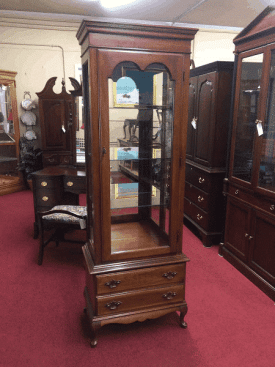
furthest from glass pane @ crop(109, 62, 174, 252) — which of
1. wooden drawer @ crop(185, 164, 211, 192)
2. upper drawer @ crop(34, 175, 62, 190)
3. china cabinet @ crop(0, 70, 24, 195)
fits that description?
china cabinet @ crop(0, 70, 24, 195)

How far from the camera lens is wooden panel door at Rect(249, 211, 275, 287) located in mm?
2514

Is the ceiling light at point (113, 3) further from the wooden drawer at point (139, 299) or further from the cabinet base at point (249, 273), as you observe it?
the wooden drawer at point (139, 299)

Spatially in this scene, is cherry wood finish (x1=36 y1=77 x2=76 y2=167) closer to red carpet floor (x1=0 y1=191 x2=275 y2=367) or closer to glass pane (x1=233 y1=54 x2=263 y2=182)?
red carpet floor (x1=0 y1=191 x2=275 y2=367)


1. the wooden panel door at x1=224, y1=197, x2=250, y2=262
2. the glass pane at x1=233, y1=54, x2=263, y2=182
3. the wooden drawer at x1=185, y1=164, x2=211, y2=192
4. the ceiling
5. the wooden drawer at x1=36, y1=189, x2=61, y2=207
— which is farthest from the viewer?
the ceiling

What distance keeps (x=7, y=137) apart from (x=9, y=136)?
0.14ft

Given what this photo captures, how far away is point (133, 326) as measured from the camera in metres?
2.18

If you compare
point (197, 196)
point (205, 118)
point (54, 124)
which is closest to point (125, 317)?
point (197, 196)

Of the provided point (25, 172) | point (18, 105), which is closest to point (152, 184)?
point (25, 172)

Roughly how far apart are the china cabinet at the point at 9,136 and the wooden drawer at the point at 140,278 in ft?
14.1

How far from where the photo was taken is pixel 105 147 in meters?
1.74

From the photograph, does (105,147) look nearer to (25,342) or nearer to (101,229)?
(101,229)

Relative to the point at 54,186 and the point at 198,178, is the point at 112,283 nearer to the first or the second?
the point at 54,186

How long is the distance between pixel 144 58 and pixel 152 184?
84cm

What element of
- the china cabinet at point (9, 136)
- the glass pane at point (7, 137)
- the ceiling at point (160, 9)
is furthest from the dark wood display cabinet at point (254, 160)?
the glass pane at point (7, 137)
